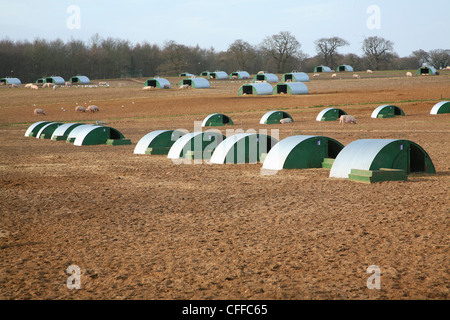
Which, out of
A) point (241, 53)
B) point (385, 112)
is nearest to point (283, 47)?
point (241, 53)

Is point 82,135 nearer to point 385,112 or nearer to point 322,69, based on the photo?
point 385,112

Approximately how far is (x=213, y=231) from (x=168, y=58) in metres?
123

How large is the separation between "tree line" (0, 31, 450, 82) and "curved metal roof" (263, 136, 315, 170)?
328 feet

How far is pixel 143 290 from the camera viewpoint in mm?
7594

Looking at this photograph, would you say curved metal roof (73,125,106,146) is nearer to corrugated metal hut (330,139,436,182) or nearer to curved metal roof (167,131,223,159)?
curved metal roof (167,131,223,159)

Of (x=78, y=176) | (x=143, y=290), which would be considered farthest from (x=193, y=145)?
(x=143, y=290)

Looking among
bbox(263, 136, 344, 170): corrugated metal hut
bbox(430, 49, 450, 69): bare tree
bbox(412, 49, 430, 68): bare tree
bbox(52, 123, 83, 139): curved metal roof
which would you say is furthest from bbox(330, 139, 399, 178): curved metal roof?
bbox(412, 49, 430, 68): bare tree

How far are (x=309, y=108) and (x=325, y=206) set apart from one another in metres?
→ 38.5

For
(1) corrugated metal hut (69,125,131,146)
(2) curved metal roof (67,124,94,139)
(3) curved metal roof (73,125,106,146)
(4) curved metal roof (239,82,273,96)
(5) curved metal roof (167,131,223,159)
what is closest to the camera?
(5) curved metal roof (167,131,223,159)

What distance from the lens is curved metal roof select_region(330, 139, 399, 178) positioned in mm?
16312

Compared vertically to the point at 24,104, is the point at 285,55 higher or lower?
higher

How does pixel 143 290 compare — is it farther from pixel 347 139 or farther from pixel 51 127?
pixel 51 127

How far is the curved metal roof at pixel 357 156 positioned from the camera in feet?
53.5

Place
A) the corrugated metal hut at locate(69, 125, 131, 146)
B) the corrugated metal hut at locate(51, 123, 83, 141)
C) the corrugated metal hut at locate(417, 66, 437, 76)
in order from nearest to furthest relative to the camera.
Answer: the corrugated metal hut at locate(69, 125, 131, 146) < the corrugated metal hut at locate(51, 123, 83, 141) < the corrugated metal hut at locate(417, 66, 437, 76)
